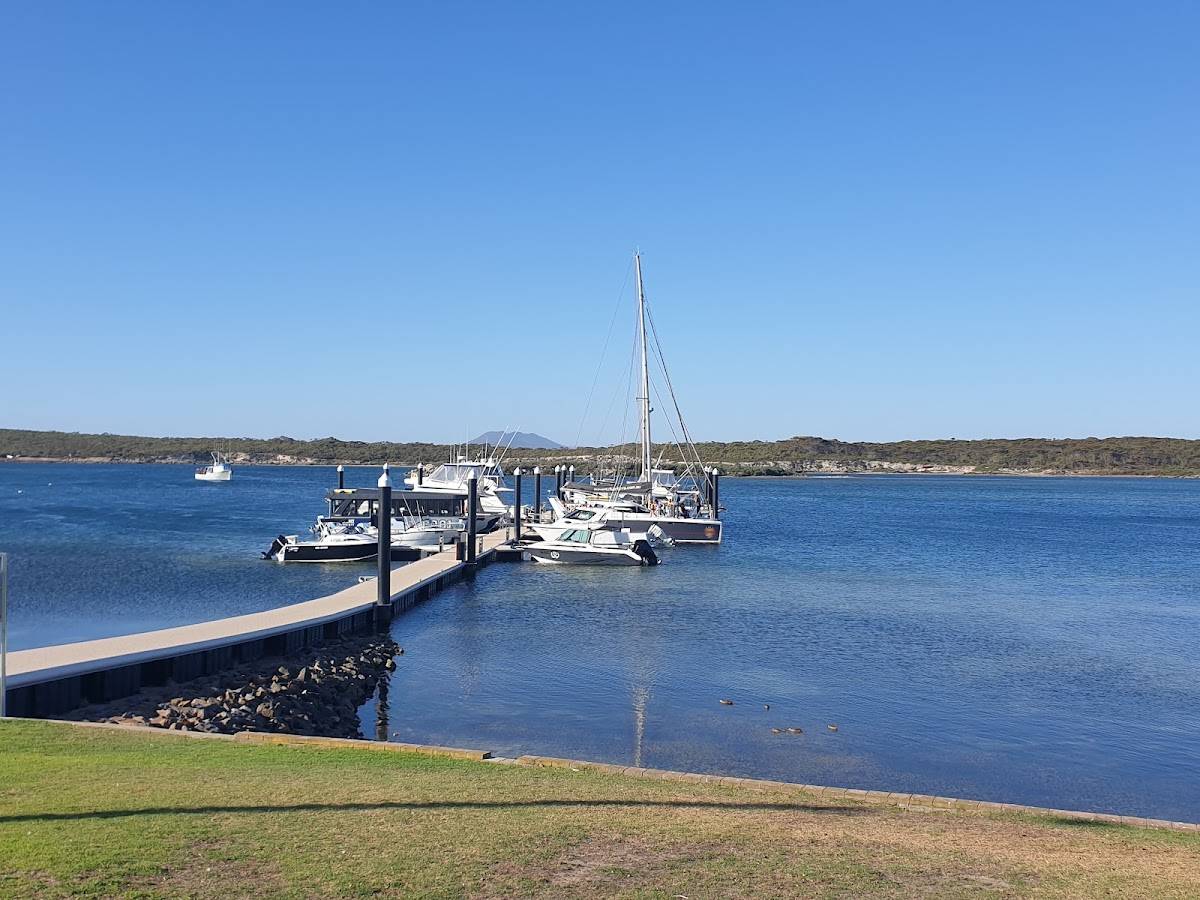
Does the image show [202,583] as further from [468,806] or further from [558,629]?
[468,806]

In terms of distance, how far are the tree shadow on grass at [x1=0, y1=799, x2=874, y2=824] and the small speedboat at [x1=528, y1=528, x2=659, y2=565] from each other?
125 ft

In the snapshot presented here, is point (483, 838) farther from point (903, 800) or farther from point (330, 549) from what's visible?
point (330, 549)

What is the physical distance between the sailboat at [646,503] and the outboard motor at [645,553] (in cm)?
383

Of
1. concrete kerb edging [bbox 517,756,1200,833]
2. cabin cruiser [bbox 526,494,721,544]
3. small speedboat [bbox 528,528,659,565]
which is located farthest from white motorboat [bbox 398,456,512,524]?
concrete kerb edging [bbox 517,756,1200,833]

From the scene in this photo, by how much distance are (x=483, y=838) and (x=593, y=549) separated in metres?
40.6

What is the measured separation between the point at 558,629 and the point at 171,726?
52.5ft

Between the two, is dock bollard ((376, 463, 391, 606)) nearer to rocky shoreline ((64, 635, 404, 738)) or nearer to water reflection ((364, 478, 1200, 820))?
water reflection ((364, 478, 1200, 820))

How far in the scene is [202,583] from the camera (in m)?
41.7

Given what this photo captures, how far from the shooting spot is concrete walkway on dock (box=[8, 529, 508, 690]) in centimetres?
1827

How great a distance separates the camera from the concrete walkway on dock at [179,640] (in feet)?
59.9

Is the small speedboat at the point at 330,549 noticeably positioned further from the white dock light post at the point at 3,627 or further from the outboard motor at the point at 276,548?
the white dock light post at the point at 3,627

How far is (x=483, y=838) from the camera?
937cm

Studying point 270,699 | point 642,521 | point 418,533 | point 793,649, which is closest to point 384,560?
point 270,699

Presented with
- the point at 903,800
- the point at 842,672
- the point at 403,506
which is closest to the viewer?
the point at 903,800
